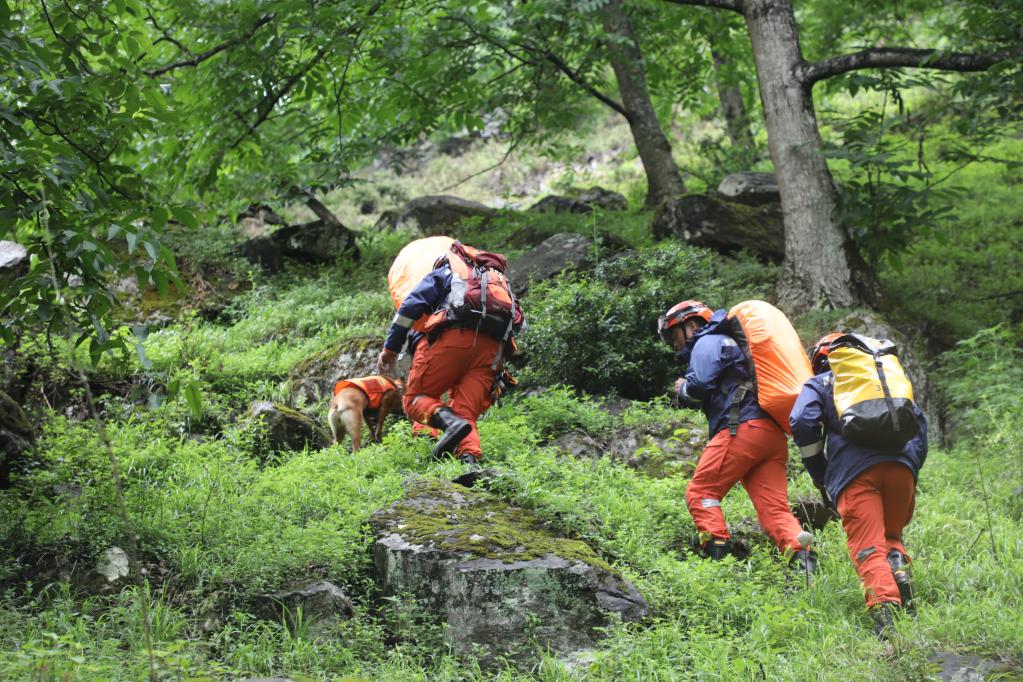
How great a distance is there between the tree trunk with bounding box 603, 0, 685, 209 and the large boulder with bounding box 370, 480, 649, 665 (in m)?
10.5

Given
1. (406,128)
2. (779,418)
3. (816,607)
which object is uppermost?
(406,128)

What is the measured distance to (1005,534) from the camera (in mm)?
6477

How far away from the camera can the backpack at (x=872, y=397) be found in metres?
5.39

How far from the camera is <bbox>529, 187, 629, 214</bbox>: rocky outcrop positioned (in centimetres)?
1680

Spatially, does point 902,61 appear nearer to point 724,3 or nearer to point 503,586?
point 724,3

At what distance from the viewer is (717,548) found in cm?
650

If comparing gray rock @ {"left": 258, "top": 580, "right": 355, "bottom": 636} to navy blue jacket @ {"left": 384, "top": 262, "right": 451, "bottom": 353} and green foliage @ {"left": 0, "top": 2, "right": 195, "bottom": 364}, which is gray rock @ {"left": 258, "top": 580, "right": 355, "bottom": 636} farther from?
navy blue jacket @ {"left": 384, "top": 262, "right": 451, "bottom": 353}

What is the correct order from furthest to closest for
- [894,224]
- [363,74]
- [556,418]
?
1. [363,74]
2. [894,224]
3. [556,418]

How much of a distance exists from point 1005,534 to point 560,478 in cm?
313

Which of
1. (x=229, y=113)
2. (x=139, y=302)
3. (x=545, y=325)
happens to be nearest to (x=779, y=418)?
(x=545, y=325)

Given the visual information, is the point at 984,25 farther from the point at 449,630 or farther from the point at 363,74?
the point at 449,630

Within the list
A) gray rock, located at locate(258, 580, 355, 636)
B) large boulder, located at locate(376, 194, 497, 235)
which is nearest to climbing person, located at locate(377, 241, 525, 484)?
gray rock, located at locate(258, 580, 355, 636)

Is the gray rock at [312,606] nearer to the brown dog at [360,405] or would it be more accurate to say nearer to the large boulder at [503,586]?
the large boulder at [503,586]

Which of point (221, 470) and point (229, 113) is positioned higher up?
point (229, 113)
